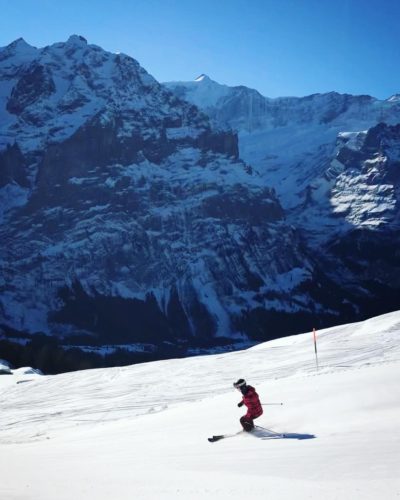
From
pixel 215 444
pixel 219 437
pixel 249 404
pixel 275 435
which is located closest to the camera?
pixel 215 444

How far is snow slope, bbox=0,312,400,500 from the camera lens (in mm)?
8305

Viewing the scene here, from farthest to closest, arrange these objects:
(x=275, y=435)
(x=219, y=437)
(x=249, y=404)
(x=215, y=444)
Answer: (x=249, y=404), (x=219, y=437), (x=275, y=435), (x=215, y=444)

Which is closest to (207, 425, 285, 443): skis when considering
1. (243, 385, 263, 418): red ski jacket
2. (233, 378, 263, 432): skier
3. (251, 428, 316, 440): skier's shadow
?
(251, 428, 316, 440): skier's shadow

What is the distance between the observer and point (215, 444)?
12578 millimetres

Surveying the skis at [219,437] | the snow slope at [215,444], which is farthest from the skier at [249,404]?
the snow slope at [215,444]

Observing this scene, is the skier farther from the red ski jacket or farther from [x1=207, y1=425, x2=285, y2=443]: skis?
[x1=207, y1=425, x2=285, y2=443]: skis

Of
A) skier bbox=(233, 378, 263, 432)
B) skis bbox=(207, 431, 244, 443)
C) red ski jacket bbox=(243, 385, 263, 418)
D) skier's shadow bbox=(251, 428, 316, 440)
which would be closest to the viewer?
skier's shadow bbox=(251, 428, 316, 440)

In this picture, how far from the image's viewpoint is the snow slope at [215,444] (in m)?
8.30

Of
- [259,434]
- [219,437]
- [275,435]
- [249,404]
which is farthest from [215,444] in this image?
[249,404]

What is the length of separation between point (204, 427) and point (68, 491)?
6.98m

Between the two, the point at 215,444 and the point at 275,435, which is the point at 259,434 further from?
the point at 215,444

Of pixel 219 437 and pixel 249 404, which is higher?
pixel 249 404

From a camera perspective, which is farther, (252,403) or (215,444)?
(252,403)

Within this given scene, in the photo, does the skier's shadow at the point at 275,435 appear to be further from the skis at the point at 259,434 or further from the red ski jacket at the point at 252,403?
the red ski jacket at the point at 252,403
